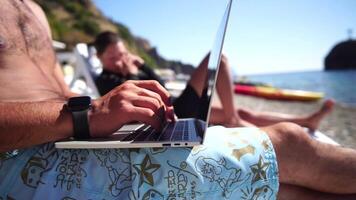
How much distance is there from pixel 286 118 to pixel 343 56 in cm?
7519

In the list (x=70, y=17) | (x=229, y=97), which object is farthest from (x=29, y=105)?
(x=70, y=17)

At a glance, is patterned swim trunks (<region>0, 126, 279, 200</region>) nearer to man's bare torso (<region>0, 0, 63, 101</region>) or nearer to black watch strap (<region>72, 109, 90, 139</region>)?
black watch strap (<region>72, 109, 90, 139</region>)

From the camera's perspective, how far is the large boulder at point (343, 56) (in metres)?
68.1

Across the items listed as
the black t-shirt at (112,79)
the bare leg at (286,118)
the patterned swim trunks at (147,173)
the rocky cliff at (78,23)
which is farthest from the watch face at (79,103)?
the rocky cliff at (78,23)

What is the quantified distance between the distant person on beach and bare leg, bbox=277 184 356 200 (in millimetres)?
1116

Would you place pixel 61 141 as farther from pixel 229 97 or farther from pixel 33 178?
pixel 229 97

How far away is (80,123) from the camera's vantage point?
0.99 m

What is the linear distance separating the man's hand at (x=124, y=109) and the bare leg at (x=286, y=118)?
210 centimetres

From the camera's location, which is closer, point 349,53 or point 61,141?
point 61,141

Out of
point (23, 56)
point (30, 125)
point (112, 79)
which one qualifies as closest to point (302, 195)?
point (30, 125)

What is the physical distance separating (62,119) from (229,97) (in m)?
1.80

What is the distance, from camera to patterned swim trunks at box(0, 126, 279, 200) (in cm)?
95

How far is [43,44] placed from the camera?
1760 millimetres

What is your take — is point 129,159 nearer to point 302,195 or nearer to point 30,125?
point 30,125
